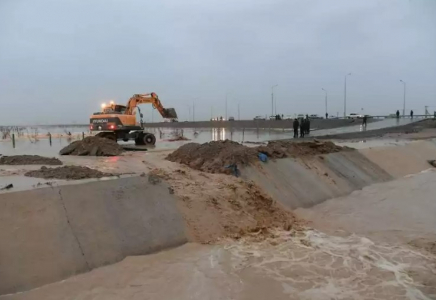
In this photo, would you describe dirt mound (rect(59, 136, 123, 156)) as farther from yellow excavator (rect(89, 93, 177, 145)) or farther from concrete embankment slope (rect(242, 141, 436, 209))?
concrete embankment slope (rect(242, 141, 436, 209))

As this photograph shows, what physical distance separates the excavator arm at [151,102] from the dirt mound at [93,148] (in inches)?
283

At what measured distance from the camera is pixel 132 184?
26.5 ft

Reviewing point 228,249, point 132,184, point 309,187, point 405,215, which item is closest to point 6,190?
point 132,184

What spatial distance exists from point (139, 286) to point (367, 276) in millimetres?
3863

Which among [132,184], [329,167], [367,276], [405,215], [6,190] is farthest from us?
[329,167]

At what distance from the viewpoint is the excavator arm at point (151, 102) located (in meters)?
23.7

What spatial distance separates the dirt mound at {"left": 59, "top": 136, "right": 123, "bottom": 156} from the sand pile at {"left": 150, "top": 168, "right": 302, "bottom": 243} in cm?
638

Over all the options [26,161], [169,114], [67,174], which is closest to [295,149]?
[67,174]

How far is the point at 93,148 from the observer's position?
15.7 meters

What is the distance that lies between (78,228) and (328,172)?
1018 cm

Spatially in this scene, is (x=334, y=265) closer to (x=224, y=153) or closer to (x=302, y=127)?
(x=224, y=153)

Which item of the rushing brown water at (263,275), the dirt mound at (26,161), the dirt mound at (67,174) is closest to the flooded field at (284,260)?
the rushing brown water at (263,275)

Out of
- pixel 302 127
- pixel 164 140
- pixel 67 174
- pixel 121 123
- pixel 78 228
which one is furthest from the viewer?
pixel 164 140

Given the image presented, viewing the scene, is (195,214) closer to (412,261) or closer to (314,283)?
(314,283)
